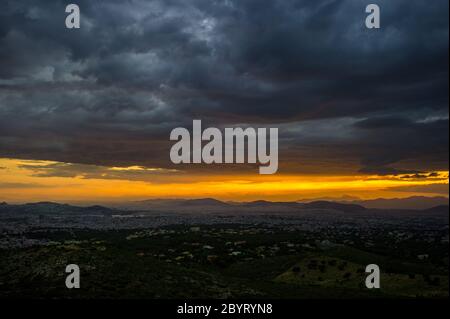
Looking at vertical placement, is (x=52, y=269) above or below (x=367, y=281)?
above

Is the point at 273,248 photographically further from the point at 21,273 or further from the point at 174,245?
the point at 21,273
